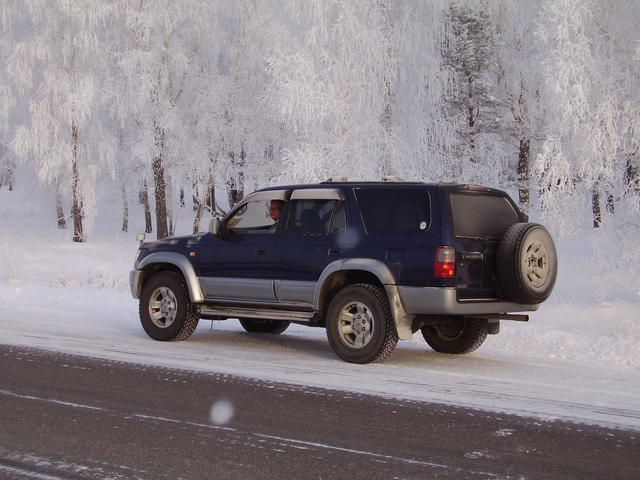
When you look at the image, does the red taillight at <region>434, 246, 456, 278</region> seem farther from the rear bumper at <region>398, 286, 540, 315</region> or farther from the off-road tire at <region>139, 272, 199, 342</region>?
the off-road tire at <region>139, 272, 199, 342</region>

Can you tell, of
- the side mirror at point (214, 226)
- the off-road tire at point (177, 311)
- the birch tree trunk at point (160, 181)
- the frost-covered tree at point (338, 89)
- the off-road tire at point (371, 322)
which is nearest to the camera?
the off-road tire at point (371, 322)

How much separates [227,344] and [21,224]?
45.1m

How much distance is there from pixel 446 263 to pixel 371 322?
3.61 ft

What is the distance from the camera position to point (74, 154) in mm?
33562

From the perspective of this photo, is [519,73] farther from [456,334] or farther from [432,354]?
[432,354]

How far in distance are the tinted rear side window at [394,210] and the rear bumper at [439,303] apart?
2.21 feet

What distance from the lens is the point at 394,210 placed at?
9414 mm

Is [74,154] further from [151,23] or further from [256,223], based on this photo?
[256,223]

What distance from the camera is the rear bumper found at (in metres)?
8.80

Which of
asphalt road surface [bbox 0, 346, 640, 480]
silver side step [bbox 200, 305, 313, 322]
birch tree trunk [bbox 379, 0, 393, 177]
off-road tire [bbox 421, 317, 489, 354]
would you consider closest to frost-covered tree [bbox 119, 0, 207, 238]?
birch tree trunk [bbox 379, 0, 393, 177]

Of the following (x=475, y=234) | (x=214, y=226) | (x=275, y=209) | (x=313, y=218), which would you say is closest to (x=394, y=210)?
(x=475, y=234)

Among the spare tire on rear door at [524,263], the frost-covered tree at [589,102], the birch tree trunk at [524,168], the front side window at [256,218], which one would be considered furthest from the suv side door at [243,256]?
the birch tree trunk at [524,168]

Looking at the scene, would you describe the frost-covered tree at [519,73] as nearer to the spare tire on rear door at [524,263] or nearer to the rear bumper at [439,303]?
the spare tire on rear door at [524,263]

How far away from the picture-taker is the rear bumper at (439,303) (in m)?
8.80
